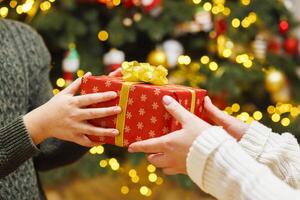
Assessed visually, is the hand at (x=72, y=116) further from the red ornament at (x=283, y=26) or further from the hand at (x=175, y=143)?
the red ornament at (x=283, y=26)

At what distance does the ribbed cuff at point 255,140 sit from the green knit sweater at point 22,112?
402mm

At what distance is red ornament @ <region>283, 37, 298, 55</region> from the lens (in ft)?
7.72

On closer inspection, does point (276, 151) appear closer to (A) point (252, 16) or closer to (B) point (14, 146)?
(B) point (14, 146)

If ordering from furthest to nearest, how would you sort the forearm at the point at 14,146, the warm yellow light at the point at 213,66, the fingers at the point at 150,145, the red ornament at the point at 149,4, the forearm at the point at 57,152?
the warm yellow light at the point at 213,66
the red ornament at the point at 149,4
the forearm at the point at 57,152
the forearm at the point at 14,146
the fingers at the point at 150,145

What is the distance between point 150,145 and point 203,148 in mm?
116

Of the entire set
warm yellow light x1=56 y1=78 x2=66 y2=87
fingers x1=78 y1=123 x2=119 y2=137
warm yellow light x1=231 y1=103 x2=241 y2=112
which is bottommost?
warm yellow light x1=231 y1=103 x2=241 y2=112

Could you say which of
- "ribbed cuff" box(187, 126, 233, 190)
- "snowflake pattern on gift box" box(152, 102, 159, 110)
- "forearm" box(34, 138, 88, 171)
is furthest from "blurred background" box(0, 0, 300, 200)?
"ribbed cuff" box(187, 126, 233, 190)

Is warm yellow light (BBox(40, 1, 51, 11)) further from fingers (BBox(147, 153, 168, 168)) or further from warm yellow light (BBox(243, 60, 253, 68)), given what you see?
fingers (BBox(147, 153, 168, 168))

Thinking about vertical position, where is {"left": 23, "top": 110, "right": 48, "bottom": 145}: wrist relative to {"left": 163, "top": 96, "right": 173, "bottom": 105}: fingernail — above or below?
below

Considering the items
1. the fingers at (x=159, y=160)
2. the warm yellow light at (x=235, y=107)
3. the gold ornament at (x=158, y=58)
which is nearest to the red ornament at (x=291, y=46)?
the warm yellow light at (x=235, y=107)

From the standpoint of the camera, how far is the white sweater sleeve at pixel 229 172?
2.24 ft

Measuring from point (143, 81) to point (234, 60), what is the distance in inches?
53.6

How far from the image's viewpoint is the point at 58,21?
195 centimetres

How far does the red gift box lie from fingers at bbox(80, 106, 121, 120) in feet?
0.06
